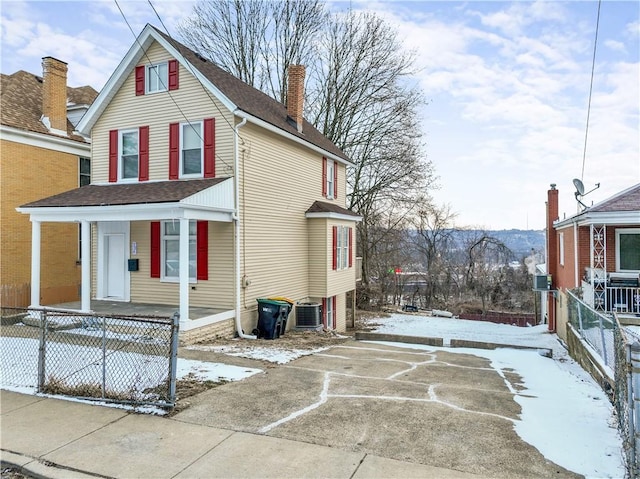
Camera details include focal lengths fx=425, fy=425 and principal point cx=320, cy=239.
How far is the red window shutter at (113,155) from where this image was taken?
13828 millimetres

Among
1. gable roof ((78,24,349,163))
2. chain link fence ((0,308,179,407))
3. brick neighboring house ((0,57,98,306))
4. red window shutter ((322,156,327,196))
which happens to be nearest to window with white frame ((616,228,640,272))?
red window shutter ((322,156,327,196))

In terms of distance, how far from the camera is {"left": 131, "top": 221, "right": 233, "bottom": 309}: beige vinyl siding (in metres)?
12.4

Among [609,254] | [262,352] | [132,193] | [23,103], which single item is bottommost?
[262,352]

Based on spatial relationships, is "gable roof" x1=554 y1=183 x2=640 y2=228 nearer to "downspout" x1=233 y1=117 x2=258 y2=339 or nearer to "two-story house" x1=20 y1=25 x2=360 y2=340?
"two-story house" x1=20 y1=25 x2=360 y2=340

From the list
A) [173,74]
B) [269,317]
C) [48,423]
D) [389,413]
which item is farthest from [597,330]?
[173,74]

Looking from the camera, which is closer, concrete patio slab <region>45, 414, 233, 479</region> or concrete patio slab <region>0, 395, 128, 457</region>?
concrete patio slab <region>45, 414, 233, 479</region>

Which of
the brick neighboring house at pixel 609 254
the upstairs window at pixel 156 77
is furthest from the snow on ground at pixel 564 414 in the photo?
the upstairs window at pixel 156 77

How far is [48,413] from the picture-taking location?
5.69 meters

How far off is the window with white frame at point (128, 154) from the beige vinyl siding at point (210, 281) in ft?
5.75

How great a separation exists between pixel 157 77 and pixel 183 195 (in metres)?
4.91

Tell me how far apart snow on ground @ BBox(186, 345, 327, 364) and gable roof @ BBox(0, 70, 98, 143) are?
1153 cm

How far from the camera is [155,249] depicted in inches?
518

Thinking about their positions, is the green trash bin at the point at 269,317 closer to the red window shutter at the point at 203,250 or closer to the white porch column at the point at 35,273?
the red window shutter at the point at 203,250

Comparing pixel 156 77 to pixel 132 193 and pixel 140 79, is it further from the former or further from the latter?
pixel 132 193
